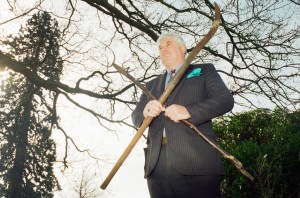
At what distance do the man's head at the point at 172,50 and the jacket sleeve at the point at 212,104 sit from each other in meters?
0.34

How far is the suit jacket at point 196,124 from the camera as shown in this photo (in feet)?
6.86

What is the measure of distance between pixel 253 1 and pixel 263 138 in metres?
3.34

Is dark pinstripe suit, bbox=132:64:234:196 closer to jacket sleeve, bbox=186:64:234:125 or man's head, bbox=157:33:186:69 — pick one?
jacket sleeve, bbox=186:64:234:125

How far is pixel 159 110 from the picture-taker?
2.17m

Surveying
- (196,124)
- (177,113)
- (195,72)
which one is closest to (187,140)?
(196,124)

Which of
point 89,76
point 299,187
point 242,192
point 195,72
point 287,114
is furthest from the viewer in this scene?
point 89,76

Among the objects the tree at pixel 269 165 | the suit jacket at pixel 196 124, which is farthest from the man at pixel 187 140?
the tree at pixel 269 165

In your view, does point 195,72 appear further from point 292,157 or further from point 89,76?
point 89,76

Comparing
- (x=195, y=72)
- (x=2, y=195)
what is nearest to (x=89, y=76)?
(x=195, y=72)

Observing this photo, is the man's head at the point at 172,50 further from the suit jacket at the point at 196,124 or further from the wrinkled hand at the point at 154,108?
the wrinkled hand at the point at 154,108

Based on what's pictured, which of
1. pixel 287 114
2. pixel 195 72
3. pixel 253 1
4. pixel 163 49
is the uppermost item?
pixel 253 1

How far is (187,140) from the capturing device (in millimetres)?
2160

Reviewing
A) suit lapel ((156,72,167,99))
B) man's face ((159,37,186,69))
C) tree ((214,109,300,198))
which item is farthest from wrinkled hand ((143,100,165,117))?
tree ((214,109,300,198))

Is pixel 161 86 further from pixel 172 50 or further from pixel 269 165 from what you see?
pixel 269 165
